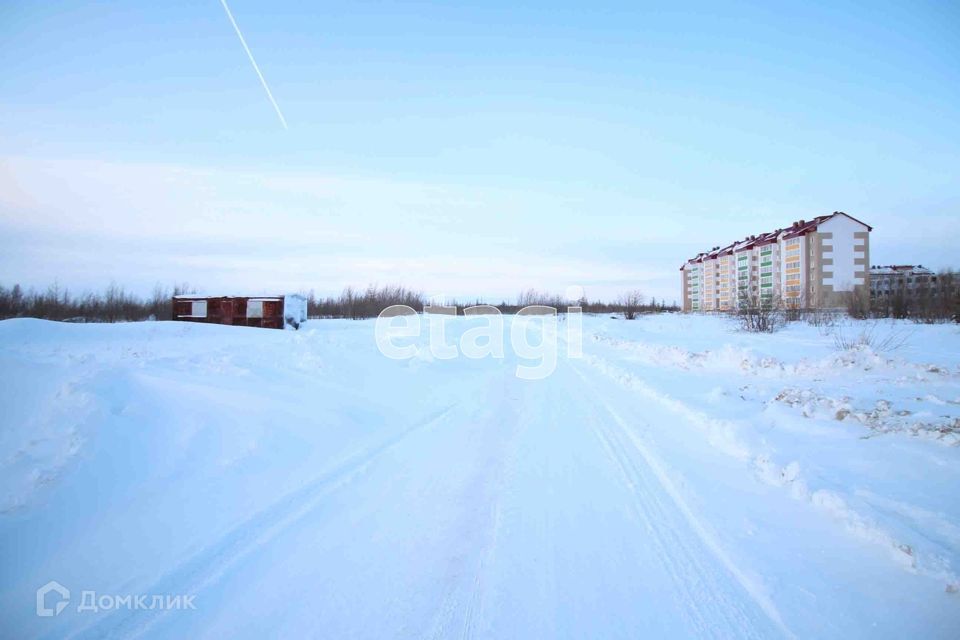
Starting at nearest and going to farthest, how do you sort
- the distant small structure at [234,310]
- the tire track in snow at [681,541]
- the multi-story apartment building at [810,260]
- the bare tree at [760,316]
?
the tire track in snow at [681,541]
the distant small structure at [234,310]
the bare tree at [760,316]
the multi-story apartment building at [810,260]

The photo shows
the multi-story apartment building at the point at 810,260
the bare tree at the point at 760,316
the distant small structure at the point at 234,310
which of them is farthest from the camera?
the multi-story apartment building at the point at 810,260

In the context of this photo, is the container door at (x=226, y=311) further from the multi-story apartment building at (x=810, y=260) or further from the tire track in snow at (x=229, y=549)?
the multi-story apartment building at (x=810, y=260)

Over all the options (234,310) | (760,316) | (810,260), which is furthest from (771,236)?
(234,310)

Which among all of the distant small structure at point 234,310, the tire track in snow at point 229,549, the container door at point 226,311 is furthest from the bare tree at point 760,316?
the container door at point 226,311

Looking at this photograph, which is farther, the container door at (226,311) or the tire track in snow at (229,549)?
the container door at (226,311)

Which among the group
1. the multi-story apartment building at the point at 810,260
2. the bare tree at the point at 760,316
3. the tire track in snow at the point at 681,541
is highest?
the multi-story apartment building at the point at 810,260

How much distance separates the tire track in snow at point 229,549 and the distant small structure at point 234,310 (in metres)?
17.8

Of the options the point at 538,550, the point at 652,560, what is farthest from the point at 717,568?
the point at 538,550

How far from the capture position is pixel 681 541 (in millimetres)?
3449

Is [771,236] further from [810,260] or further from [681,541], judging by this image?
[681,541]

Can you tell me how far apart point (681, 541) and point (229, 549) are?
3.27 metres

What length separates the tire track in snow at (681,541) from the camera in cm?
264

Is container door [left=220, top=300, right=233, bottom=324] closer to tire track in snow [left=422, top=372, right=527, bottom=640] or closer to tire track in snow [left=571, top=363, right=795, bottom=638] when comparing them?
tire track in snow [left=571, top=363, right=795, bottom=638]

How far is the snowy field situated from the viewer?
269cm
